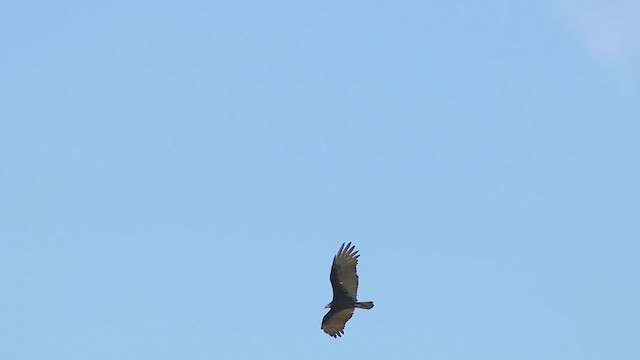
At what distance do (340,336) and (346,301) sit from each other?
1.80 m

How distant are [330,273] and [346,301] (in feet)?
5.23

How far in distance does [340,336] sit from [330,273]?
128 inches

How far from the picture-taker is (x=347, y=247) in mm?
96375

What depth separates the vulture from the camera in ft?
317

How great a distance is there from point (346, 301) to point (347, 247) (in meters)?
2.74

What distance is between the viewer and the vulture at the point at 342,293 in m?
96.5

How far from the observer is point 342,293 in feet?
320

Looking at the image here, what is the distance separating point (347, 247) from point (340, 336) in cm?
453

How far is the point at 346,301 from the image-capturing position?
9788 centimetres

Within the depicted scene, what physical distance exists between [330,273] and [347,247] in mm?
1465

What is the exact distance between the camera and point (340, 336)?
98812 mm

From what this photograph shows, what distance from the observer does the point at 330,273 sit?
97.1 metres
